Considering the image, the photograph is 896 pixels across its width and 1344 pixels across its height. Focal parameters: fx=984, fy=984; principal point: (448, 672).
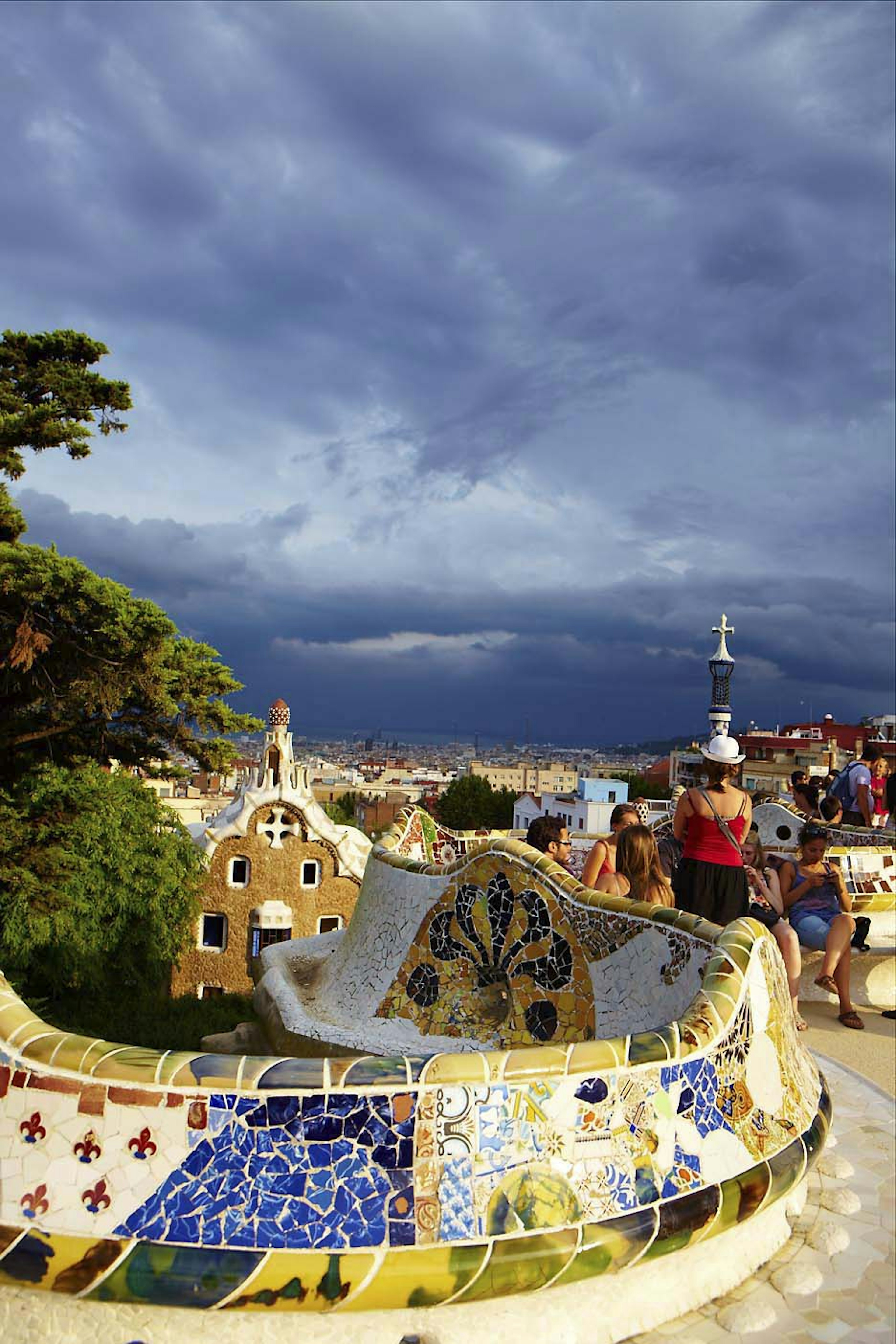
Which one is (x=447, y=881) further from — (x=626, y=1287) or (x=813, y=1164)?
(x=626, y=1287)

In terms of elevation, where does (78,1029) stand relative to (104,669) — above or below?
below

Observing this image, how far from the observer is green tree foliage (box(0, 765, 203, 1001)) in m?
13.3

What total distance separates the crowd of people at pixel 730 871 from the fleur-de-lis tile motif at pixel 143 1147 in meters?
2.68

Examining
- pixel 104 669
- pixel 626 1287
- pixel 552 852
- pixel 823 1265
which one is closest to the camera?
pixel 626 1287

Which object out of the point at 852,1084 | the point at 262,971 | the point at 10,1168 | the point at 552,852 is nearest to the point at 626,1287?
the point at 10,1168

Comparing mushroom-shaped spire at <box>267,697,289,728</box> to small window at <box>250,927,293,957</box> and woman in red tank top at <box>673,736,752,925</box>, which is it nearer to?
small window at <box>250,927,293,957</box>

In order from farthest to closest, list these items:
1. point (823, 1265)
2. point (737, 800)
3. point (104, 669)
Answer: point (104, 669), point (737, 800), point (823, 1265)

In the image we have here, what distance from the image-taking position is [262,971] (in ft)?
26.1

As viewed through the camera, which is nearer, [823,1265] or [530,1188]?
[530,1188]

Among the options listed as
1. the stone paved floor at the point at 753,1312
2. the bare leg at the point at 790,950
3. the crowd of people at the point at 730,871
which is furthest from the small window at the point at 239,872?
the stone paved floor at the point at 753,1312

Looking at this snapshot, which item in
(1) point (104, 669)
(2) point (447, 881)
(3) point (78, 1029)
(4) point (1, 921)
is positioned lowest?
(3) point (78, 1029)

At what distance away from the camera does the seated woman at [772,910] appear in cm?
575

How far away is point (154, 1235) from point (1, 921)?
12159mm

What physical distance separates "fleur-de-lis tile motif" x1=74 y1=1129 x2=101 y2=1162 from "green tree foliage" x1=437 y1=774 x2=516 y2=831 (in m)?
45.2
